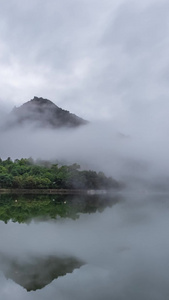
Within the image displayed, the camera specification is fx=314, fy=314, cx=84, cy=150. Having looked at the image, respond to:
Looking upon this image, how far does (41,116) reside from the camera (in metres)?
149

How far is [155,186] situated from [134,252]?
304 feet

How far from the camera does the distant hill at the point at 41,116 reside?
485 feet

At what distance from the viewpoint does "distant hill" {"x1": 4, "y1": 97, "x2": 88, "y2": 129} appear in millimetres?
147875

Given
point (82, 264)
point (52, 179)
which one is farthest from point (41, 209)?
point (52, 179)

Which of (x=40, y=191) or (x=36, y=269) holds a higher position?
(x=40, y=191)

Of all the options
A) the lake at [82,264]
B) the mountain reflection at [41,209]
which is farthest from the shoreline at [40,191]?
the lake at [82,264]

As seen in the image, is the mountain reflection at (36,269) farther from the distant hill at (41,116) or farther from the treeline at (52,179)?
the distant hill at (41,116)

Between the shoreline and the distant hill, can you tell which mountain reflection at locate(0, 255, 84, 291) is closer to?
the shoreline

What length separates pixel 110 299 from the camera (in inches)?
255

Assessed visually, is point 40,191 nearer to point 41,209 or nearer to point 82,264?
point 41,209

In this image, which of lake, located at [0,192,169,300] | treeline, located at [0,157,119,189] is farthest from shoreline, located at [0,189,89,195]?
lake, located at [0,192,169,300]

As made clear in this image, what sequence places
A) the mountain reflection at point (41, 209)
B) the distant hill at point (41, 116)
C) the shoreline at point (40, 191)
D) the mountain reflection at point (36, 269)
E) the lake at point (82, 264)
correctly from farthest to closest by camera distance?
the distant hill at point (41, 116), the shoreline at point (40, 191), the mountain reflection at point (41, 209), the mountain reflection at point (36, 269), the lake at point (82, 264)

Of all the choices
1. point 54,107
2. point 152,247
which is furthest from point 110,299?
point 54,107

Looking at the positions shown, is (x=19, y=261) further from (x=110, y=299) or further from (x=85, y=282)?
(x=110, y=299)
